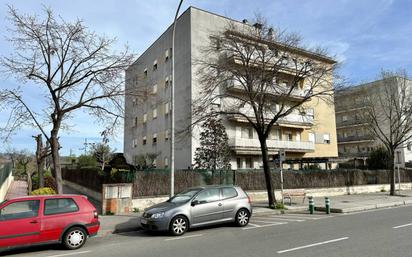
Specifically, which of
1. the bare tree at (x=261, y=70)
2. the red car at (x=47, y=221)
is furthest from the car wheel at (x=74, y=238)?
the bare tree at (x=261, y=70)

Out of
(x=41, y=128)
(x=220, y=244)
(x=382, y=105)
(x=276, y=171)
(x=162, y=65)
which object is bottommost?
(x=220, y=244)

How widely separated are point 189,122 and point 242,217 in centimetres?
1893

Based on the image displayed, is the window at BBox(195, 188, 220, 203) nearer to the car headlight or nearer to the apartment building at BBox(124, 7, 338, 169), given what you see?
the car headlight

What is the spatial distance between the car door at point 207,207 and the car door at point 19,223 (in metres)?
4.78

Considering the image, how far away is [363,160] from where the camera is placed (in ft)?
164

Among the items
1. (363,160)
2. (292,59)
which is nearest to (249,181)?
(292,59)

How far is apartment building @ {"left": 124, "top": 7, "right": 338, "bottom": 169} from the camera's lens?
34375mm

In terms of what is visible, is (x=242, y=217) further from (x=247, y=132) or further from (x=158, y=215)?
(x=247, y=132)

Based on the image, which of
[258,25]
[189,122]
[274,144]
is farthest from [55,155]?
[274,144]

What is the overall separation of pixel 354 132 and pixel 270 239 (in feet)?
191

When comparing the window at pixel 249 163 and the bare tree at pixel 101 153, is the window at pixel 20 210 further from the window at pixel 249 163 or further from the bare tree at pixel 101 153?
the bare tree at pixel 101 153

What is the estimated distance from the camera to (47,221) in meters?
9.49

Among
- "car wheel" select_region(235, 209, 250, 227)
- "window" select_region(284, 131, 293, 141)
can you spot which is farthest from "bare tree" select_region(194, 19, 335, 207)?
"window" select_region(284, 131, 293, 141)

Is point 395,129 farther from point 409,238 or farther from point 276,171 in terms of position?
point 409,238
